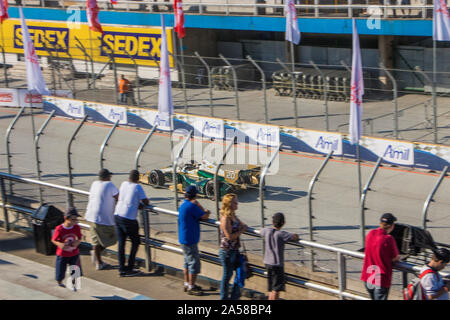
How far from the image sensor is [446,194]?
49.4ft

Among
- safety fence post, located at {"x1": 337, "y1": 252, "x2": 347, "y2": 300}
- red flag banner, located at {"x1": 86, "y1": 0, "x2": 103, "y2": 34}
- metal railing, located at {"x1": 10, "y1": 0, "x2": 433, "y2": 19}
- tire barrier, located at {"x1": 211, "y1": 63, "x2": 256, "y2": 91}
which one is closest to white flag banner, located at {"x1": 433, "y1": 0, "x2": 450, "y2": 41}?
metal railing, located at {"x1": 10, "y1": 0, "x2": 433, "y2": 19}

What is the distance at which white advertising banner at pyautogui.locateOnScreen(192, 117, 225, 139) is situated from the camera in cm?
2041

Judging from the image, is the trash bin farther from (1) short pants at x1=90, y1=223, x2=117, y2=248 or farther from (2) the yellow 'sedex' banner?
(2) the yellow 'sedex' banner

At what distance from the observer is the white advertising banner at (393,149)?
16.8 meters

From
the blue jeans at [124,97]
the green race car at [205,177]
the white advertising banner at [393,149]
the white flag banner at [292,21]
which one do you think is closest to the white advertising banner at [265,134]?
the white advertising banner at [393,149]

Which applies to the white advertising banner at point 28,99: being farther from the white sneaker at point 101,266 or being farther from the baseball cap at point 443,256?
the baseball cap at point 443,256

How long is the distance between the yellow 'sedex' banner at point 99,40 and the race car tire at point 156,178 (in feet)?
41.3

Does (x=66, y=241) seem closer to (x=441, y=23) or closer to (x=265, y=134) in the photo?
(x=265, y=134)

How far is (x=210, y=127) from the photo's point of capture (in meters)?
20.7

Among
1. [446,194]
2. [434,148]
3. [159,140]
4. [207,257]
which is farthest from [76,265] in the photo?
[159,140]

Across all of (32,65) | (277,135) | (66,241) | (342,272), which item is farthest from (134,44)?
(342,272)

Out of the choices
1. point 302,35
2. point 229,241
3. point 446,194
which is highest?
point 302,35

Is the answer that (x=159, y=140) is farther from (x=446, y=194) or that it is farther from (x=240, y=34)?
(x=240, y=34)
